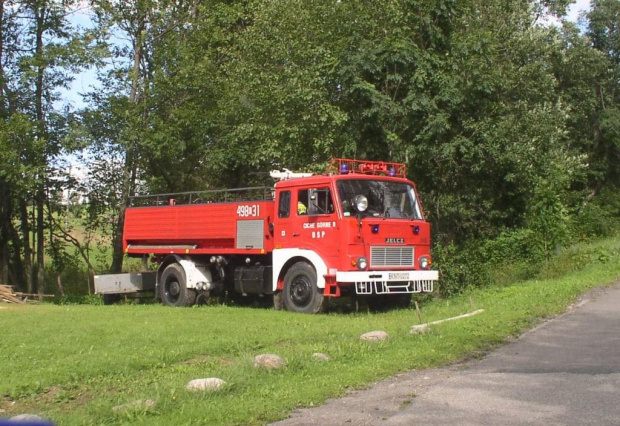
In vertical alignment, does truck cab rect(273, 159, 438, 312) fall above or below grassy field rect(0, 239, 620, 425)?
above

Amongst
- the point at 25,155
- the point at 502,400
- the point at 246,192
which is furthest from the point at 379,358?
the point at 25,155

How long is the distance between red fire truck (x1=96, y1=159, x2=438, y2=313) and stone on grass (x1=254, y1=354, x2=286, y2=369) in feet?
18.8

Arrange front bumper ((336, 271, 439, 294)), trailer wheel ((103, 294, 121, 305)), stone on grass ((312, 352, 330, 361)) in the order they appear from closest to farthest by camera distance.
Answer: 1. stone on grass ((312, 352, 330, 361))
2. front bumper ((336, 271, 439, 294))
3. trailer wheel ((103, 294, 121, 305))

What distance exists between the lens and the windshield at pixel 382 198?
579 inches

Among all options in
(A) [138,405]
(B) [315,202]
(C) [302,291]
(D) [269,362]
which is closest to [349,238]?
(B) [315,202]

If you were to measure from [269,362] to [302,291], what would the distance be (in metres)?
6.86

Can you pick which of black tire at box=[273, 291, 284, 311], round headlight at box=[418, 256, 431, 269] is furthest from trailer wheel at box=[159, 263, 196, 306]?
round headlight at box=[418, 256, 431, 269]

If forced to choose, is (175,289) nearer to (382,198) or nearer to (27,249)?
(382,198)

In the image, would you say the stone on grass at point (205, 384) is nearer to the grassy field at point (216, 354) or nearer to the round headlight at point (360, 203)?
the grassy field at point (216, 354)

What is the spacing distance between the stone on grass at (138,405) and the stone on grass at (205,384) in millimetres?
586

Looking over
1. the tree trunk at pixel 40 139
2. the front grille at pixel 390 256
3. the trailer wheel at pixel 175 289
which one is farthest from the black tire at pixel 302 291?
the tree trunk at pixel 40 139

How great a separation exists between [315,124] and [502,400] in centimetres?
1482

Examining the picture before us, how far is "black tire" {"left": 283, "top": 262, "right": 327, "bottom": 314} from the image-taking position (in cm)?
1496

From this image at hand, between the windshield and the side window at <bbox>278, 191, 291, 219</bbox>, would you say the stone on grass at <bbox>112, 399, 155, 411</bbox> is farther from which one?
the side window at <bbox>278, 191, 291, 219</bbox>
